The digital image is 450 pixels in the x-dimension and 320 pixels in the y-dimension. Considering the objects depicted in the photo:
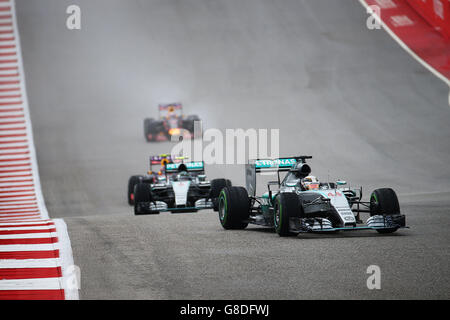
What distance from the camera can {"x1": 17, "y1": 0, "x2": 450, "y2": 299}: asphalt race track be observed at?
962cm

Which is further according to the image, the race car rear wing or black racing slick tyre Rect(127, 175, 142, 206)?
black racing slick tyre Rect(127, 175, 142, 206)

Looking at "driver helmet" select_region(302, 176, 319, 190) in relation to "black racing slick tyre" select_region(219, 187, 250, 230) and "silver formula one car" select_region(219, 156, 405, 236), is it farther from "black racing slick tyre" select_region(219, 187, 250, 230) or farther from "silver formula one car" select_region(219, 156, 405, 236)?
"black racing slick tyre" select_region(219, 187, 250, 230)

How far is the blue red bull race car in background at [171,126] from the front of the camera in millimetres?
30811

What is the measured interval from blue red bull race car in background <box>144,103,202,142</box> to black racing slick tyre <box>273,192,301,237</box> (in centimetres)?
1829

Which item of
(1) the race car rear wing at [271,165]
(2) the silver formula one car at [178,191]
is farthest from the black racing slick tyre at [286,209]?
(2) the silver formula one car at [178,191]

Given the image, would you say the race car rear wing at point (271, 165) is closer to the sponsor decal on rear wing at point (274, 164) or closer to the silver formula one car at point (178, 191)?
the sponsor decal on rear wing at point (274, 164)

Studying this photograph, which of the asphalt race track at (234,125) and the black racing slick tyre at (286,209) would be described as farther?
the black racing slick tyre at (286,209)

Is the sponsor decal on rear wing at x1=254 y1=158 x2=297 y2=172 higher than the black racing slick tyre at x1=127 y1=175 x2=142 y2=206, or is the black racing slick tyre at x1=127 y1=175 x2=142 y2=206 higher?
the sponsor decal on rear wing at x1=254 y1=158 x2=297 y2=172

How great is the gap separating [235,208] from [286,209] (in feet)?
6.67

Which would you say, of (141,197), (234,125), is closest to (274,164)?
(141,197)

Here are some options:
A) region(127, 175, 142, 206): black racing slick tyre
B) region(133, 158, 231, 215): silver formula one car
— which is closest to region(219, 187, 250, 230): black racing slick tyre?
region(133, 158, 231, 215): silver formula one car

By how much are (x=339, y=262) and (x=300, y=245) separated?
1.59 metres

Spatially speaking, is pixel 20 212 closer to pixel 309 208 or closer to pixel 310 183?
pixel 310 183

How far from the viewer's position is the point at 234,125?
105ft
